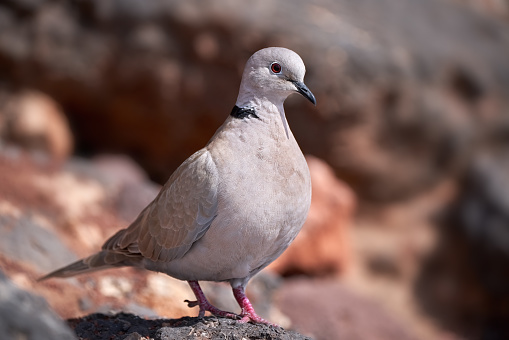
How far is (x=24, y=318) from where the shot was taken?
257cm

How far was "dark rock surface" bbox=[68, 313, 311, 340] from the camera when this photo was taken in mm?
3670

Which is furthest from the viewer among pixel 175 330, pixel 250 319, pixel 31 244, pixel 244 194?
pixel 31 244

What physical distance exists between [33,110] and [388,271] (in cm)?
681

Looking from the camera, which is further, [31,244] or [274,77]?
[31,244]

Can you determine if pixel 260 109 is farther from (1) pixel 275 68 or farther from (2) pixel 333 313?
(2) pixel 333 313

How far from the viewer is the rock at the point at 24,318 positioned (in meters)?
2.53

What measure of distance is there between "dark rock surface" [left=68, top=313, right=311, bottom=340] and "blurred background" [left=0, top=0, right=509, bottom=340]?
5390 mm

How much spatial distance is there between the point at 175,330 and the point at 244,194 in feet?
2.87

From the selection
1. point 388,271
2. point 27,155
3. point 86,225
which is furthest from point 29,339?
point 388,271

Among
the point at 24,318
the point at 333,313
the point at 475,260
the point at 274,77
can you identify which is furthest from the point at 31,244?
the point at 475,260

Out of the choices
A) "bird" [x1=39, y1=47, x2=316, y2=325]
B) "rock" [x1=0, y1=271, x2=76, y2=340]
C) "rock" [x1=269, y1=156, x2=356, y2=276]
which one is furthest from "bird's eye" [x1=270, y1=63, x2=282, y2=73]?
"rock" [x1=269, y1=156, x2=356, y2=276]

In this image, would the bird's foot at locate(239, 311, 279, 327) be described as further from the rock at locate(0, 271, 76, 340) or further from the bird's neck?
the rock at locate(0, 271, 76, 340)

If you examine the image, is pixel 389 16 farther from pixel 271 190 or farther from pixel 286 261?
pixel 271 190

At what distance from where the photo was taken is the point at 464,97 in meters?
11.5
